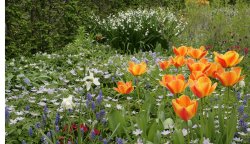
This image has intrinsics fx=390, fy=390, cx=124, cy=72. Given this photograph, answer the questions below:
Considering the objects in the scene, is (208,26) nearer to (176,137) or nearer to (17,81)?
(17,81)

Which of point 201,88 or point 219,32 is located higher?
point 201,88

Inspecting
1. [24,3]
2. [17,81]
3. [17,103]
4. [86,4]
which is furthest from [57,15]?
[17,103]

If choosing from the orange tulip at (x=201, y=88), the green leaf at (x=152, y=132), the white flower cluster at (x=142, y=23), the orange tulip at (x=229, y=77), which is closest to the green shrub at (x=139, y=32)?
the white flower cluster at (x=142, y=23)

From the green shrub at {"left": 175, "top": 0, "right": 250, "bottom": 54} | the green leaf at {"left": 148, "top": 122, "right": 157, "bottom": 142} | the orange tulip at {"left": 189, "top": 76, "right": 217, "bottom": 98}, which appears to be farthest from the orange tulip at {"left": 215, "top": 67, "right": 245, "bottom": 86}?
the green shrub at {"left": 175, "top": 0, "right": 250, "bottom": 54}

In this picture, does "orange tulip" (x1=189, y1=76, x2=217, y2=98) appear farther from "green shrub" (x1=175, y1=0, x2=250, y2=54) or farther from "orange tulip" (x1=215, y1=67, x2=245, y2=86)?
"green shrub" (x1=175, y1=0, x2=250, y2=54)

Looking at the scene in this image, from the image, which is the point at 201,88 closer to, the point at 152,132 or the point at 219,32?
the point at 152,132

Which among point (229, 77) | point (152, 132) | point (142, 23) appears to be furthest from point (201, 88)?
point (142, 23)

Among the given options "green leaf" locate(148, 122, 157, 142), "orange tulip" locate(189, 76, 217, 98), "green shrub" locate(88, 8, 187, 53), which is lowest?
"green shrub" locate(88, 8, 187, 53)

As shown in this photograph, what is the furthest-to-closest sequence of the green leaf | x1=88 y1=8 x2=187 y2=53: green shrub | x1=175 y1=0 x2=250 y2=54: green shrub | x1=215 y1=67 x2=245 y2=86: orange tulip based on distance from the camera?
x1=88 y1=8 x2=187 y2=53: green shrub
x1=175 y1=0 x2=250 y2=54: green shrub
the green leaf
x1=215 y1=67 x2=245 y2=86: orange tulip

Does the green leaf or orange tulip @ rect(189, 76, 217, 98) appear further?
the green leaf

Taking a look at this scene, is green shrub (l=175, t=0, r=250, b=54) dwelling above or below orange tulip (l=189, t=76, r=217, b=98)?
below

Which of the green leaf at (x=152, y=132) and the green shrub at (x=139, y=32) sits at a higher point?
the green leaf at (x=152, y=132)

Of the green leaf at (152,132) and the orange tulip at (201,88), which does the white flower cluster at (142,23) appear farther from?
the orange tulip at (201,88)

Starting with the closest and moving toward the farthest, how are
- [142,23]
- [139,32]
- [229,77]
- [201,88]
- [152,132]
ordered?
[201,88]
[229,77]
[152,132]
[139,32]
[142,23]
